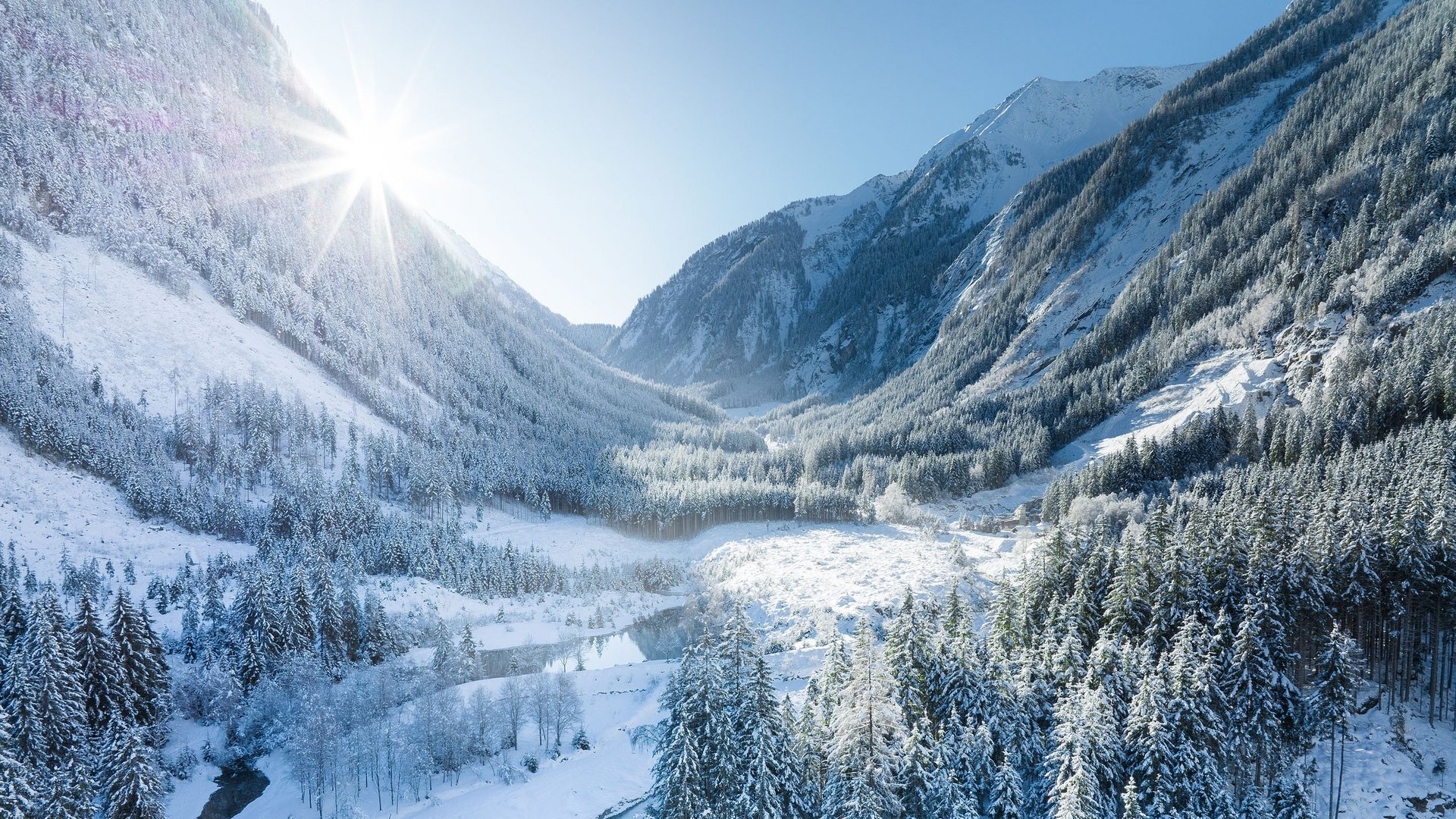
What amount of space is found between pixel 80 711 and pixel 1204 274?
189 meters

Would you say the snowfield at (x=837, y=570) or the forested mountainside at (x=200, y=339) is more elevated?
the forested mountainside at (x=200, y=339)

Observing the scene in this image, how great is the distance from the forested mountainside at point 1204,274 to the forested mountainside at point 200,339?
4565cm

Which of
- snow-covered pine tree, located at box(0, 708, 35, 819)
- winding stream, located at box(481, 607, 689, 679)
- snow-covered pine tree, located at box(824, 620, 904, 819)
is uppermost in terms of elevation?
snow-covered pine tree, located at box(0, 708, 35, 819)

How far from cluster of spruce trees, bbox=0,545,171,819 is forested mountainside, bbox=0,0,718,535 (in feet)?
171

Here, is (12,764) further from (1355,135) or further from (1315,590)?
(1355,135)

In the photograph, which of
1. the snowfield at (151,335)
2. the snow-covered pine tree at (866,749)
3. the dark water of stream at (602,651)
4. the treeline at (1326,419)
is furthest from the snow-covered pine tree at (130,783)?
the snowfield at (151,335)

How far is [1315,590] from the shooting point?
38.3m

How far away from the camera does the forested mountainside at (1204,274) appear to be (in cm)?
10700

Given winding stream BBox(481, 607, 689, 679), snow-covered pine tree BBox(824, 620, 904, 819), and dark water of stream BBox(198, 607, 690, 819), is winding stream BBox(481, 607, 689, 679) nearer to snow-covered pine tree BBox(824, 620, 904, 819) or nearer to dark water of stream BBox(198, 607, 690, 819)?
dark water of stream BBox(198, 607, 690, 819)

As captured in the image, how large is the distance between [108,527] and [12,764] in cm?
→ 7118

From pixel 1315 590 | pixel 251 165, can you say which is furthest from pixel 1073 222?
pixel 251 165

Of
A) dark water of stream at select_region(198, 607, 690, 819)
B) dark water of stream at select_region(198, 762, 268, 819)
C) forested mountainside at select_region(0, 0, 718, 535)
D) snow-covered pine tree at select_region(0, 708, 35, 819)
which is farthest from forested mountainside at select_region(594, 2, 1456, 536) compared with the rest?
snow-covered pine tree at select_region(0, 708, 35, 819)

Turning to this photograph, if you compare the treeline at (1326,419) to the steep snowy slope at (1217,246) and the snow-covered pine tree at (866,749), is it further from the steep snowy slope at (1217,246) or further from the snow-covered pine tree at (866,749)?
the snow-covered pine tree at (866,749)

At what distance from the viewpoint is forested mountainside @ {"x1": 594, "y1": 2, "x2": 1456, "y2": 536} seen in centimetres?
10700
